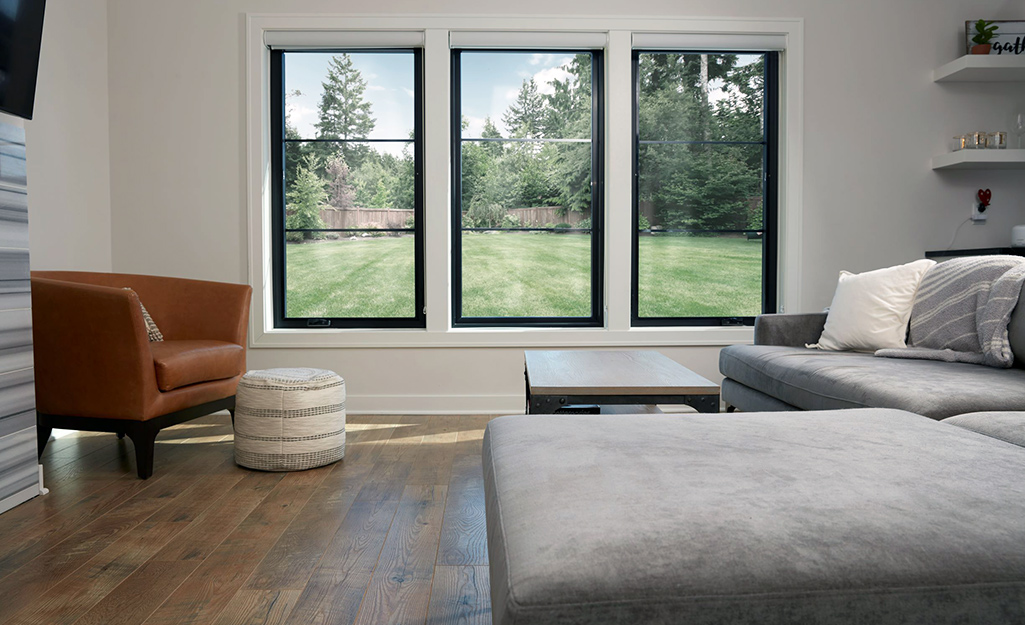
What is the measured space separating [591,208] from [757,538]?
378cm

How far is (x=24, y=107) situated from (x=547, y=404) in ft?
7.35

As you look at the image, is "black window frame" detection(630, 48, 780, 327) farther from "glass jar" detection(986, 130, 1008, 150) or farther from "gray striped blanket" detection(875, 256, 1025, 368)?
"gray striped blanket" detection(875, 256, 1025, 368)

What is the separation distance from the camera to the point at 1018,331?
103 inches

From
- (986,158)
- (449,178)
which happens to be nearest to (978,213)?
(986,158)

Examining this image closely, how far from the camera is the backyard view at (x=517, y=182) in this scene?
4.46 meters

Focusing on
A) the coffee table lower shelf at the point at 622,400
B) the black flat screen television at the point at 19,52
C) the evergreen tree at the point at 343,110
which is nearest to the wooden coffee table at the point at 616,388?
the coffee table lower shelf at the point at 622,400

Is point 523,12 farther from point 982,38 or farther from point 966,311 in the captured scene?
point 966,311

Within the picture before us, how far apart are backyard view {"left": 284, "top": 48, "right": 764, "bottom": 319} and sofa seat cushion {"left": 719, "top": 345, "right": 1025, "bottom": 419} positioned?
4.27 feet

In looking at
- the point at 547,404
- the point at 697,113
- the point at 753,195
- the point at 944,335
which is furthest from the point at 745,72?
the point at 547,404

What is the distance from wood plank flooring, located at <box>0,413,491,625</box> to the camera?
5.73 ft

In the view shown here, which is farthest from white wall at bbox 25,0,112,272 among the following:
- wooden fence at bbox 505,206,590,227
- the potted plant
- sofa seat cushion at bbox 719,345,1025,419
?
the potted plant

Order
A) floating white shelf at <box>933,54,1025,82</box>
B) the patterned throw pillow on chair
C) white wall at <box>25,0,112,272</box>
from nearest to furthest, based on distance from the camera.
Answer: the patterned throw pillow on chair < white wall at <box>25,0,112,272</box> < floating white shelf at <box>933,54,1025,82</box>

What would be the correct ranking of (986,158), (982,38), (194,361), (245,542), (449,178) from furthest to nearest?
(449,178) → (982,38) → (986,158) → (194,361) → (245,542)

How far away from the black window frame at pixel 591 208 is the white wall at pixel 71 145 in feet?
6.80
